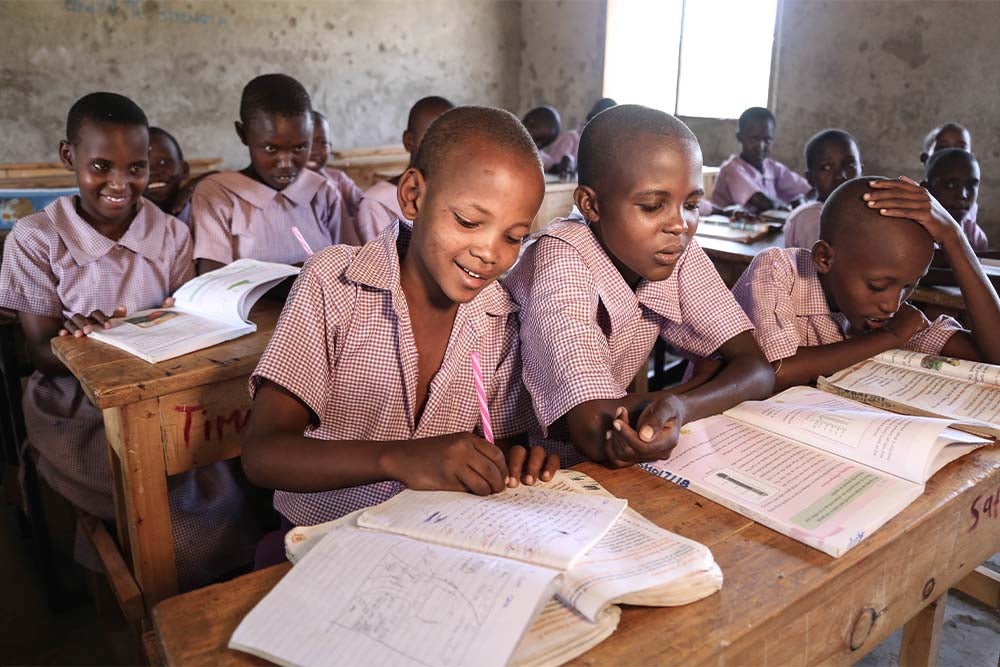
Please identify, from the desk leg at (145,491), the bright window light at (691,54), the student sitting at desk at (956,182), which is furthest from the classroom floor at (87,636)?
the bright window light at (691,54)

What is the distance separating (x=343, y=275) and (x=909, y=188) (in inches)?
Result: 42.0

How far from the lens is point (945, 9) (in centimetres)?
509

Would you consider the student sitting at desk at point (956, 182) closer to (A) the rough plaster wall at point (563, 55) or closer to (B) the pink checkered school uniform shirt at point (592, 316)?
(B) the pink checkered school uniform shirt at point (592, 316)

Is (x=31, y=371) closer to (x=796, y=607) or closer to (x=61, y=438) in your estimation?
(x=61, y=438)

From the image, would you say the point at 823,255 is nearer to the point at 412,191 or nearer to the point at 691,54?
the point at 412,191

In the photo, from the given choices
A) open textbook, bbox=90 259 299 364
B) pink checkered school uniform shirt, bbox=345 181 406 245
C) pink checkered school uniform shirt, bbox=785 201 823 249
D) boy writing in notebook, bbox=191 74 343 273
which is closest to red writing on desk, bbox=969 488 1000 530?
open textbook, bbox=90 259 299 364

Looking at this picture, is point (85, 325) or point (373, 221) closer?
point (85, 325)

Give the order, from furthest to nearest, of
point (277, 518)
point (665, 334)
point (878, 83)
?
1. point (878, 83)
2. point (277, 518)
3. point (665, 334)

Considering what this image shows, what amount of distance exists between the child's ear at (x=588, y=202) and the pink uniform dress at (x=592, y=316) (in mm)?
24

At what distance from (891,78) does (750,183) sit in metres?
1.49

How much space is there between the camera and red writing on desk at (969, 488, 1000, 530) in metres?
0.98

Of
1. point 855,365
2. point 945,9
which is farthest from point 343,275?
point 945,9

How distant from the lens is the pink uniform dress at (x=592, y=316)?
3.74ft

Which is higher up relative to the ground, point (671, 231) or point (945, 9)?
point (945, 9)
